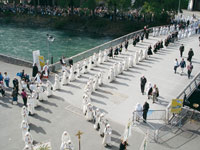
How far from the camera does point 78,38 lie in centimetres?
5531

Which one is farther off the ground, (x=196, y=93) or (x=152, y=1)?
(x=152, y=1)

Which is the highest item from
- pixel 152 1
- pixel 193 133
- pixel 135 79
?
pixel 152 1

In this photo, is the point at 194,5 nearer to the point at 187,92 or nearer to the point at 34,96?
the point at 187,92

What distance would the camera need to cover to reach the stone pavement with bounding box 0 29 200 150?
1459 cm

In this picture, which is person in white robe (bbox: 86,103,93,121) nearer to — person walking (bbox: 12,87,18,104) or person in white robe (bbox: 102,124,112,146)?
person in white robe (bbox: 102,124,112,146)

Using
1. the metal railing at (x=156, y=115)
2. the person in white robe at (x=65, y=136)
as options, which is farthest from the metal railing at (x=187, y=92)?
the person in white robe at (x=65, y=136)

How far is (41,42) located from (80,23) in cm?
1208

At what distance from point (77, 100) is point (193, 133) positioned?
25.5 feet

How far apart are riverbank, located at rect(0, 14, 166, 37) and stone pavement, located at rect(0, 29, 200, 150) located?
28499mm

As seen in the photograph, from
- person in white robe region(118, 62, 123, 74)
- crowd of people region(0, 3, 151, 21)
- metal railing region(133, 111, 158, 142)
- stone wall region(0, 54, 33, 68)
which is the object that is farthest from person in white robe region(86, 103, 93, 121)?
crowd of people region(0, 3, 151, 21)

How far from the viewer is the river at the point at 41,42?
149 ft

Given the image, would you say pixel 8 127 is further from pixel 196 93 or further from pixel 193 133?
pixel 196 93

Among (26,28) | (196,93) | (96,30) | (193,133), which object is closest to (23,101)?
(193,133)

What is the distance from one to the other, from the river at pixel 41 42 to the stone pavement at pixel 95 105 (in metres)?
19.5
